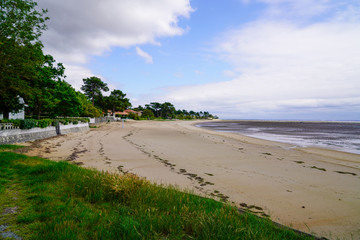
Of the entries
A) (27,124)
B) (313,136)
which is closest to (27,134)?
(27,124)

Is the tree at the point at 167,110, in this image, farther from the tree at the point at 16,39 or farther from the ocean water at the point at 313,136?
the tree at the point at 16,39

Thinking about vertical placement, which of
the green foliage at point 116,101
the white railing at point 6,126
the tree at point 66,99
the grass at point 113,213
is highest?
the green foliage at point 116,101

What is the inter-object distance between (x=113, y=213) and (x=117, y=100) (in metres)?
67.0

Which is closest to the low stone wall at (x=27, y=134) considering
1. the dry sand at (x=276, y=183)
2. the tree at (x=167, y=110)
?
the dry sand at (x=276, y=183)

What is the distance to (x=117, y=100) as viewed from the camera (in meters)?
66.4

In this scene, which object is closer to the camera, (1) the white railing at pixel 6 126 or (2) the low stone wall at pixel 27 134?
(1) the white railing at pixel 6 126

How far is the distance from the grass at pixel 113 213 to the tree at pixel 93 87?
64063mm

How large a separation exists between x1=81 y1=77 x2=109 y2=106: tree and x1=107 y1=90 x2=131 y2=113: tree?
3453 mm

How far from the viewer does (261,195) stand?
5902 millimetres

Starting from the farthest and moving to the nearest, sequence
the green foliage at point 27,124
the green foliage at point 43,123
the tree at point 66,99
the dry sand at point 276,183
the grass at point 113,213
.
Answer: the tree at point 66,99 < the green foliage at point 43,123 < the green foliage at point 27,124 < the dry sand at point 276,183 < the grass at point 113,213

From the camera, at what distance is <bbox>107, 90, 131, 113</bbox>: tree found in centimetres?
6638

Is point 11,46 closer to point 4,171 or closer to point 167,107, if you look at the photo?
point 4,171

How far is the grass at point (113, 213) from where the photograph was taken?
299 cm

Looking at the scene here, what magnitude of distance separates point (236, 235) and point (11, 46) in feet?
49.7
